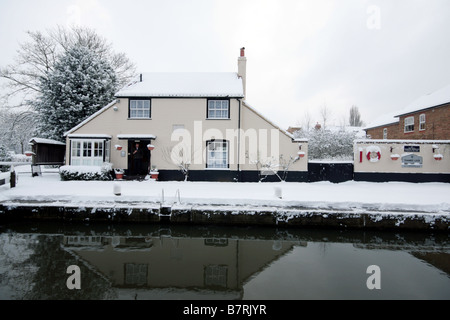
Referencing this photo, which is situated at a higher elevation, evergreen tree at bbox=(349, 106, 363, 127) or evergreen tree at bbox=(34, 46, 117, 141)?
evergreen tree at bbox=(349, 106, 363, 127)

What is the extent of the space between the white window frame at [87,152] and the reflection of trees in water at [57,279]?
8.69m

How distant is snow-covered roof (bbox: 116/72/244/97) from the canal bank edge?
26.7ft

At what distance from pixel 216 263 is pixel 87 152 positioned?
39.4 ft

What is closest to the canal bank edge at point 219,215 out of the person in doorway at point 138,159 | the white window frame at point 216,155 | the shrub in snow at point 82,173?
the shrub in snow at point 82,173

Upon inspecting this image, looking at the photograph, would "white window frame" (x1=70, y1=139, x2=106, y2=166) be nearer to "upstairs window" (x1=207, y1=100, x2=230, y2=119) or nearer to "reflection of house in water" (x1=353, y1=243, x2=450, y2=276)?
"upstairs window" (x1=207, y1=100, x2=230, y2=119)

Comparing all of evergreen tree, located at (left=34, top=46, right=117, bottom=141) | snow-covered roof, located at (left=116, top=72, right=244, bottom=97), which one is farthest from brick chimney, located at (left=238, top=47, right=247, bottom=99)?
evergreen tree, located at (left=34, top=46, right=117, bottom=141)

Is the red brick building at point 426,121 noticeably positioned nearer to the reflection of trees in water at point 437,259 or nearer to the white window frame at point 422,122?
the white window frame at point 422,122

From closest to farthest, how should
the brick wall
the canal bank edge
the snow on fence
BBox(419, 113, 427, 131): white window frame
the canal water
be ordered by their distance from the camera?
the canal water
the canal bank edge
the snow on fence
the brick wall
BBox(419, 113, 427, 131): white window frame

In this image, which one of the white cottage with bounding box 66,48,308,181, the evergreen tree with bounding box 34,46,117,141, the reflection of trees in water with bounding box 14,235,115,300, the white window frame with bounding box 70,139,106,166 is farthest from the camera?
the evergreen tree with bounding box 34,46,117,141

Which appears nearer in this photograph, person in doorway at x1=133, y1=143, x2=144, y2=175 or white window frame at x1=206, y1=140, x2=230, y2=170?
white window frame at x1=206, y1=140, x2=230, y2=170

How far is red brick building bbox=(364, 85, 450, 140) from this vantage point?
55.0ft

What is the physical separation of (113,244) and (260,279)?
3968 millimetres

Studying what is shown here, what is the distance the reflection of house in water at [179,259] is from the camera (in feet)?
15.1

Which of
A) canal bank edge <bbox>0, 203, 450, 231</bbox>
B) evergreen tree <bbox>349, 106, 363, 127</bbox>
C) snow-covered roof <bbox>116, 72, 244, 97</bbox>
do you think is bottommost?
canal bank edge <bbox>0, 203, 450, 231</bbox>
